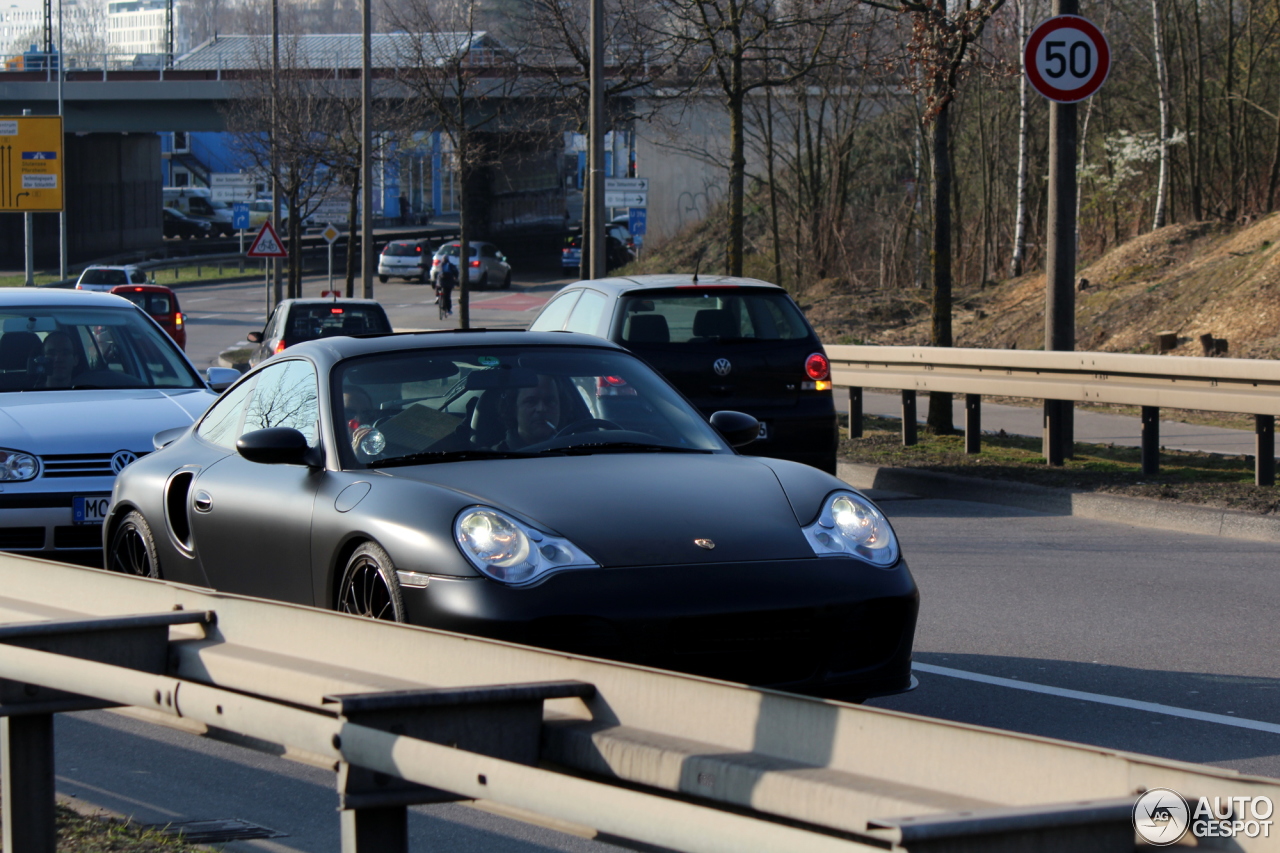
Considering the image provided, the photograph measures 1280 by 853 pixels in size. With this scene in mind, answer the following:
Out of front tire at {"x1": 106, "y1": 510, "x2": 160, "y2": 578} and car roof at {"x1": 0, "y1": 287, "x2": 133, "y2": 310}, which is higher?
car roof at {"x1": 0, "y1": 287, "x2": 133, "y2": 310}

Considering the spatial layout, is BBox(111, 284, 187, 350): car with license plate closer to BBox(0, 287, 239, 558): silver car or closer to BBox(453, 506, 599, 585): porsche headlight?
BBox(0, 287, 239, 558): silver car

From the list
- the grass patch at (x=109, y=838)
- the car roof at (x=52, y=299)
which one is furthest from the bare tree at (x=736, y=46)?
the grass patch at (x=109, y=838)

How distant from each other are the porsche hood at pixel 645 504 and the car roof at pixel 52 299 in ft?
17.5

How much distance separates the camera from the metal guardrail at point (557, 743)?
89.5 inches

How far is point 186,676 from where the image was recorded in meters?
3.68

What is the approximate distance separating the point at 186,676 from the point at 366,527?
1496 mm

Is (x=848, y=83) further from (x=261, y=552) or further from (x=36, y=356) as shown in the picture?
(x=261, y=552)

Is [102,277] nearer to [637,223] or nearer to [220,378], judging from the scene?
[637,223]

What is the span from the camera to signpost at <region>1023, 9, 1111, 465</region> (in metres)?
12.5

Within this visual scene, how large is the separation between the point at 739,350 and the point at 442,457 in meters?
6.29

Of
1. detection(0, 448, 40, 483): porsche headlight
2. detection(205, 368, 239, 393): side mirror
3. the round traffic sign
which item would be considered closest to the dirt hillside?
the round traffic sign

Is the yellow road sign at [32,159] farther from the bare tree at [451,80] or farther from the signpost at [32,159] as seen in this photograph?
the bare tree at [451,80]

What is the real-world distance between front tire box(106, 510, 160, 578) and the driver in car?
73.9 inches

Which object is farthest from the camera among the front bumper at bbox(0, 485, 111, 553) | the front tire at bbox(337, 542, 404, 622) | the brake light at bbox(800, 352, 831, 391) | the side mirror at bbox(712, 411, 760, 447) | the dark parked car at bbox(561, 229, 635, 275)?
the dark parked car at bbox(561, 229, 635, 275)
